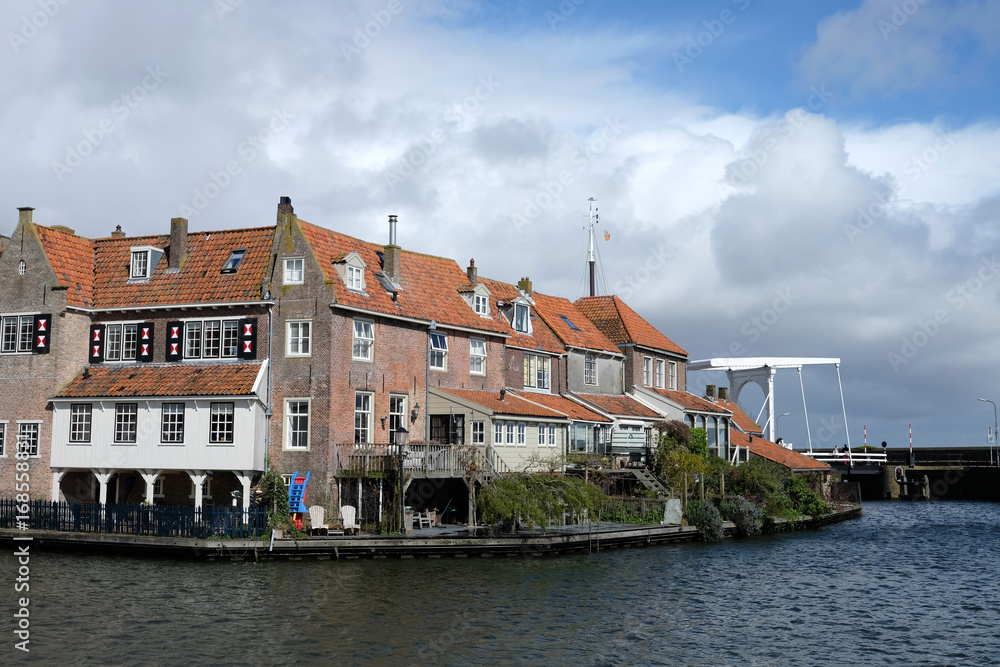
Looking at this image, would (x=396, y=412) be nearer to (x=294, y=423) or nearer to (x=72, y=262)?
(x=294, y=423)

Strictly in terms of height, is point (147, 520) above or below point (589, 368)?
below

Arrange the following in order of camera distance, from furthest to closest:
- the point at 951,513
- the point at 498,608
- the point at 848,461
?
the point at 848,461 < the point at 951,513 < the point at 498,608

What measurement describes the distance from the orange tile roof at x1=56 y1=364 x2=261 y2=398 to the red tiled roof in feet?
101

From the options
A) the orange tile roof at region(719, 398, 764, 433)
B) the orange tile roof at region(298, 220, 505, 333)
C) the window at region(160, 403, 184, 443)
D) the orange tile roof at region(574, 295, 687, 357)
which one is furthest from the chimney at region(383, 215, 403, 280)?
the orange tile roof at region(719, 398, 764, 433)

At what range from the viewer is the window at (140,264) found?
4706 centimetres

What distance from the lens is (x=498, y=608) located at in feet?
96.8

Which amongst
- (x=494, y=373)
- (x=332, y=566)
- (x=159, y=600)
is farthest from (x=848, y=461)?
(x=159, y=600)

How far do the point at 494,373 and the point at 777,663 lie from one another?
2907cm

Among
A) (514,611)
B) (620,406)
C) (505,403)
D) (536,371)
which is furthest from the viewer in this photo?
(620,406)

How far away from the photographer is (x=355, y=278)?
44.6 metres

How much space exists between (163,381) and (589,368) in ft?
89.1

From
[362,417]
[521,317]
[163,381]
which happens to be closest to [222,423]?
[163,381]

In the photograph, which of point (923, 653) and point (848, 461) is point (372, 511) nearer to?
point (923, 653)

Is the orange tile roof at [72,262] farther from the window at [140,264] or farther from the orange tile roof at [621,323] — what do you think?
the orange tile roof at [621,323]
